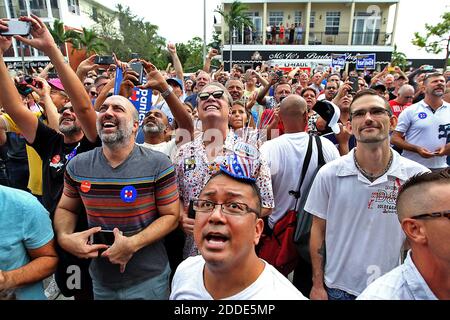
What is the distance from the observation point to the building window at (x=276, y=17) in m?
32.3

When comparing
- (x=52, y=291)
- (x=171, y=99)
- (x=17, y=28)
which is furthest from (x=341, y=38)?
(x=52, y=291)

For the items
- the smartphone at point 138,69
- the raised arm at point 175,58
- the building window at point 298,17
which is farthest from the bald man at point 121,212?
the building window at point 298,17

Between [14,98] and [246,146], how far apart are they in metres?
1.69

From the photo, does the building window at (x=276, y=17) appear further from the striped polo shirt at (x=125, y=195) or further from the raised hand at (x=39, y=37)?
the striped polo shirt at (x=125, y=195)

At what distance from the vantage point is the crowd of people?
4.59ft

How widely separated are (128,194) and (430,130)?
4002 millimetres

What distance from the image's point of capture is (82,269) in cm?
224

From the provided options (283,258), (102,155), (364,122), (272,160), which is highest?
(364,122)

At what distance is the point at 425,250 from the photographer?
132cm

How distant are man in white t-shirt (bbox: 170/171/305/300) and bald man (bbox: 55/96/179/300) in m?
0.52

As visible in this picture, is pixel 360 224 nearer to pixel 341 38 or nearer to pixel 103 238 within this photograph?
pixel 103 238

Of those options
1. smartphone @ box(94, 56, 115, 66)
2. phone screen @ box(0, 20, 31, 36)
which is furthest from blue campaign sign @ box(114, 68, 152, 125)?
phone screen @ box(0, 20, 31, 36)
